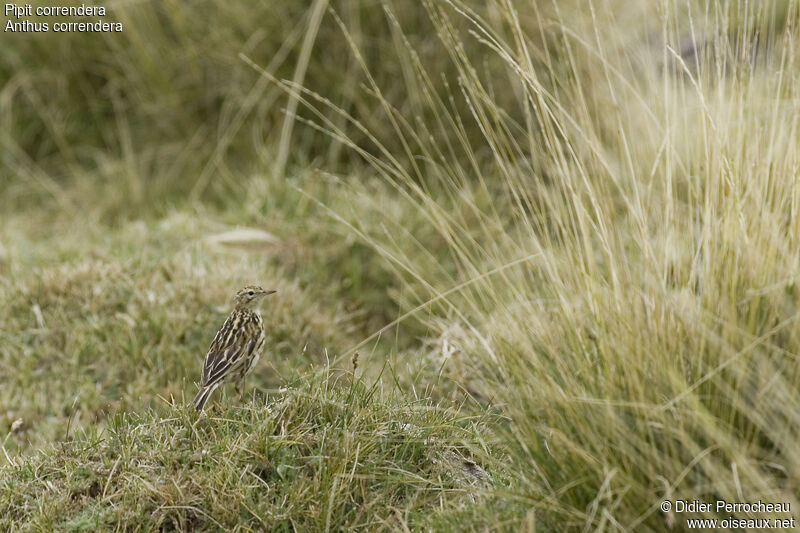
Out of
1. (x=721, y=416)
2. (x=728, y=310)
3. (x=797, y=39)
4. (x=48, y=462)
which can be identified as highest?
(x=797, y=39)

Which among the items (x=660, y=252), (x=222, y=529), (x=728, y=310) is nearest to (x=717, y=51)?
(x=660, y=252)

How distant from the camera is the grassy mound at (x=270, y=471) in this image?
3.29 metres

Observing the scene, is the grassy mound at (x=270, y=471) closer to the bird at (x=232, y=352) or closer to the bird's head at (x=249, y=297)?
the bird at (x=232, y=352)

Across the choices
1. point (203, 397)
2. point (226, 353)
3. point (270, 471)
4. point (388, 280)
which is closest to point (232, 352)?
point (226, 353)

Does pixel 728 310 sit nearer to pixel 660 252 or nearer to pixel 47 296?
pixel 660 252

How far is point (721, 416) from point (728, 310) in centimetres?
31

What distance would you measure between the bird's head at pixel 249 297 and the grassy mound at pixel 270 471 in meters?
0.69

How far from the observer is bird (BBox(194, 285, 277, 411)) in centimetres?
381

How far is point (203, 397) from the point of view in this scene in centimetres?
372

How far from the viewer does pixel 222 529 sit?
10.7 feet

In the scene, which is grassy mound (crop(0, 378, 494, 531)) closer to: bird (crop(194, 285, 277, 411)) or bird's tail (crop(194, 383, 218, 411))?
bird's tail (crop(194, 383, 218, 411))

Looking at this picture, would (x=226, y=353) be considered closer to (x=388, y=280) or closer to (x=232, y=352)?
(x=232, y=352)

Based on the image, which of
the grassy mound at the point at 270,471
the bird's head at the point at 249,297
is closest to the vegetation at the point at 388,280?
the grassy mound at the point at 270,471

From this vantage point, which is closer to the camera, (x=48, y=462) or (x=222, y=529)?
(x=222, y=529)
